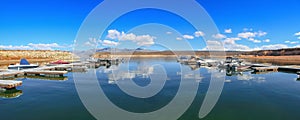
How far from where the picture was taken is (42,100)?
1286 centimetres

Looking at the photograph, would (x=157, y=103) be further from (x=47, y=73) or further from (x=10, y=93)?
(x=47, y=73)

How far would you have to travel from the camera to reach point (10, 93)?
1486 cm

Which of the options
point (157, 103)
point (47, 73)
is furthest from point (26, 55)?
point (157, 103)

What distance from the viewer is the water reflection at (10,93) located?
14000mm

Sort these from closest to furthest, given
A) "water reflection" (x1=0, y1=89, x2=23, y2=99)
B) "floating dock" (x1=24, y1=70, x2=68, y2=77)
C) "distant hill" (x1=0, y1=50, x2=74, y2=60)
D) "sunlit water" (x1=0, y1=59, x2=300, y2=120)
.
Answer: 1. "sunlit water" (x1=0, y1=59, x2=300, y2=120)
2. "water reflection" (x1=0, y1=89, x2=23, y2=99)
3. "floating dock" (x1=24, y1=70, x2=68, y2=77)
4. "distant hill" (x1=0, y1=50, x2=74, y2=60)

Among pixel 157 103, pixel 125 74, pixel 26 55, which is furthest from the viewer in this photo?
pixel 26 55

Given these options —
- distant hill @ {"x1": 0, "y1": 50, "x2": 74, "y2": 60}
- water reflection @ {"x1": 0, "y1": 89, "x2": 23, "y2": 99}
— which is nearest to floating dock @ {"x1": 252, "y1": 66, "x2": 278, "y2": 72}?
water reflection @ {"x1": 0, "y1": 89, "x2": 23, "y2": 99}

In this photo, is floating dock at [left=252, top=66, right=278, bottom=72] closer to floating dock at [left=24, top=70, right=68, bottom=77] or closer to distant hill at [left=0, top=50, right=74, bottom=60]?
floating dock at [left=24, top=70, right=68, bottom=77]

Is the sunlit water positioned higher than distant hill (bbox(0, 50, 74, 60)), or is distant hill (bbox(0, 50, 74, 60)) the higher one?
distant hill (bbox(0, 50, 74, 60))

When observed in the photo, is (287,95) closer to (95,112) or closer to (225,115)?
(225,115)

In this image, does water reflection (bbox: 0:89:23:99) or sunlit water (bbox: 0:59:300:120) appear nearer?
sunlit water (bbox: 0:59:300:120)

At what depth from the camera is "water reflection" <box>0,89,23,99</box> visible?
1400 centimetres

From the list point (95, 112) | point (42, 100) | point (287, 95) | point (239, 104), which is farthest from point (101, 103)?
point (287, 95)

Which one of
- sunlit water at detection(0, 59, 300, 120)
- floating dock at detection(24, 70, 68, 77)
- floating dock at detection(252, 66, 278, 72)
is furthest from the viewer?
floating dock at detection(252, 66, 278, 72)
